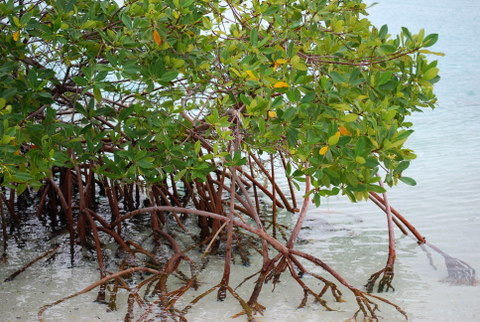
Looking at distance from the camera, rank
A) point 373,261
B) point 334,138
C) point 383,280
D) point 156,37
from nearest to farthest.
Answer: point 334,138 → point 156,37 → point 383,280 → point 373,261

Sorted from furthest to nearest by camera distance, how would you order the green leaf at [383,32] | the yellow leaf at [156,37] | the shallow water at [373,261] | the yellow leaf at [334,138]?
the shallow water at [373,261] → the green leaf at [383,32] → the yellow leaf at [156,37] → the yellow leaf at [334,138]

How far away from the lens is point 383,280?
3162mm

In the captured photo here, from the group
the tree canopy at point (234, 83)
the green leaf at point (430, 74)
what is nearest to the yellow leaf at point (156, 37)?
the tree canopy at point (234, 83)

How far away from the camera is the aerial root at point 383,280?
10.3 ft

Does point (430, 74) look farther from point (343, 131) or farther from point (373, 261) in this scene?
point (373, 261)

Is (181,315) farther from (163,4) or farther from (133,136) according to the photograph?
(163,4)

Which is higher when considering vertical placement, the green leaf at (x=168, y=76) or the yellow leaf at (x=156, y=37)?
the yellow leaf at (x=156, y=37)

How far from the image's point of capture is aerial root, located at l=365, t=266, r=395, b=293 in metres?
3.13

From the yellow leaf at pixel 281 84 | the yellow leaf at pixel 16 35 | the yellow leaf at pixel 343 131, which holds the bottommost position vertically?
the yellow leaf at pixel 343 131

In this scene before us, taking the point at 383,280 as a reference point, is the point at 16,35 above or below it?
above

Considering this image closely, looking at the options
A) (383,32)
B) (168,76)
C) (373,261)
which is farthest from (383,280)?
(168,76)

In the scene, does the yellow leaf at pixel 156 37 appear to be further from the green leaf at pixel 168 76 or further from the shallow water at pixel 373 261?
the shallow water at pixel 373 261

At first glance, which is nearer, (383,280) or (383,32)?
(383,32)

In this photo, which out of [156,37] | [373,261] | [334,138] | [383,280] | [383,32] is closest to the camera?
[334,138]
